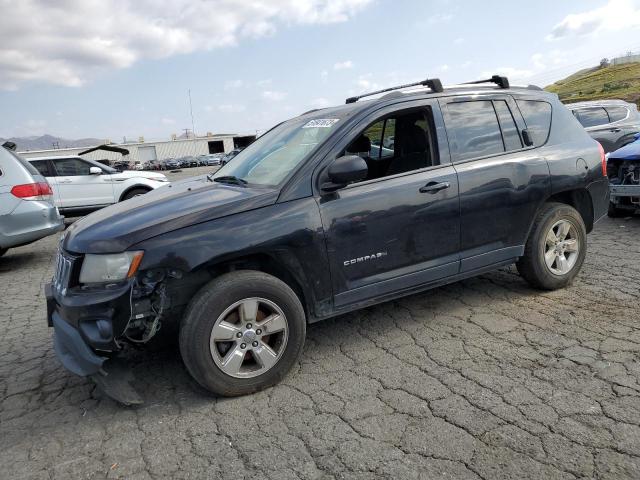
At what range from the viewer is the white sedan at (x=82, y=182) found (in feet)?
36.1

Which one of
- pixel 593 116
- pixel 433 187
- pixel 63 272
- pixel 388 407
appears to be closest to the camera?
pixel 388 407

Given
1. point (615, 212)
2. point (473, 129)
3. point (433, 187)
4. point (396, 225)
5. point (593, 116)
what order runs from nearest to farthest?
1. point (396, 225)
2. point (433, 187)
3. point (473, 129)
4. point (615, 212)
5. point (593, 116)

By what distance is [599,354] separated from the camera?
3240 mm

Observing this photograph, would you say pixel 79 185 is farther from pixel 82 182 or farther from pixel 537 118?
pixel 537 118

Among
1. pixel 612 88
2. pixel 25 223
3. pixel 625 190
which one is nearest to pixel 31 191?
pixel 25 223

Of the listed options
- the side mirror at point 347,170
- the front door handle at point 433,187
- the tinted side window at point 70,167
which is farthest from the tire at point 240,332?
the tinted side window at point 70,167

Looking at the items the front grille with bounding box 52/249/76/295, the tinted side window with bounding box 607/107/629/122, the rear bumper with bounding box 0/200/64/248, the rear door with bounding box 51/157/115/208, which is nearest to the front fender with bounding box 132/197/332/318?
the front grille with bounding box 52/249/76/295

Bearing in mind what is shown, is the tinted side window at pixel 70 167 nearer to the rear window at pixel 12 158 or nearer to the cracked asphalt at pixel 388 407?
→ the rear window at pixel 12 158

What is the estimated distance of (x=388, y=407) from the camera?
2.82m

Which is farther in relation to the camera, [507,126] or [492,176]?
[507,126]

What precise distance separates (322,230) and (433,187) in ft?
3.23

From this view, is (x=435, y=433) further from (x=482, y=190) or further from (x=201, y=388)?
(x=482, y=190)

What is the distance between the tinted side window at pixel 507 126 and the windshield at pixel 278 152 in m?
1.51

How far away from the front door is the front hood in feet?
1.77
